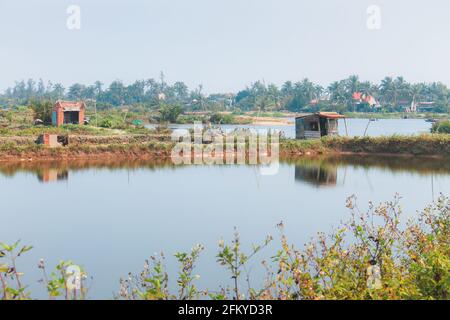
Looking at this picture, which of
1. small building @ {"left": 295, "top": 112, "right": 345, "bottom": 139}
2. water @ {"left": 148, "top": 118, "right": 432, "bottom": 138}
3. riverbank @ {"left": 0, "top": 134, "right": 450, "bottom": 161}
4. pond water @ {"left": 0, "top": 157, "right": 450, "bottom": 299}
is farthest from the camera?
water @ {"left": 148, "top": 118, "right": 432, "bottom": 138}

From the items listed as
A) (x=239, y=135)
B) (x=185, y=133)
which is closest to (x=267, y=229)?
(x=239, y=135)

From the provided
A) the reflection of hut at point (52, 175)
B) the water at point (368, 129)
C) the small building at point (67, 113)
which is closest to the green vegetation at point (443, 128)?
the water at point (368, 129)

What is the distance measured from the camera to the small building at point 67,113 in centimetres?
2356

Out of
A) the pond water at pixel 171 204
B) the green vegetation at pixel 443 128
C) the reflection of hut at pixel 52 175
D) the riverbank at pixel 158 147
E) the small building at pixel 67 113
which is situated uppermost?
the small building at pixel 67 113

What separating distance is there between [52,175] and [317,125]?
1093 centimetres

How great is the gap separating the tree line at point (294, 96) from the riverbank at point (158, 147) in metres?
35.8

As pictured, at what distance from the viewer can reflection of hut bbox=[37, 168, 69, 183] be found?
46.1 feet

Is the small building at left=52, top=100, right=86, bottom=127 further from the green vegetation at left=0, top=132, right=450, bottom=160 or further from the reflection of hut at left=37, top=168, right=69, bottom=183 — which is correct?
the reflection of hut at left=37, top=168, right=69, bottom=183

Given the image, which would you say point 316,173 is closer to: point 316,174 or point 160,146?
point 316,174

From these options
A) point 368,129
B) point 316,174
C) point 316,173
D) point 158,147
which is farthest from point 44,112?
point 368,129

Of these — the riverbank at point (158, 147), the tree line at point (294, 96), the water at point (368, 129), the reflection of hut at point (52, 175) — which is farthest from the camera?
the tree line at point (294, 96)

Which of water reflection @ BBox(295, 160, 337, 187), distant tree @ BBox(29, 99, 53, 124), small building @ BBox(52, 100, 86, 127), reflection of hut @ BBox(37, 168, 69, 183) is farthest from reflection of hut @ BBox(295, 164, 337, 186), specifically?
distant tree @ BBox(29, 99, 53, 124)

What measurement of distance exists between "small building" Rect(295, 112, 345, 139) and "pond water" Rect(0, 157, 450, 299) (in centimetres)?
353

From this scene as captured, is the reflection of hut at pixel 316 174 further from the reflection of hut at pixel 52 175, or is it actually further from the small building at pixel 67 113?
the small building at pixel 67 113
